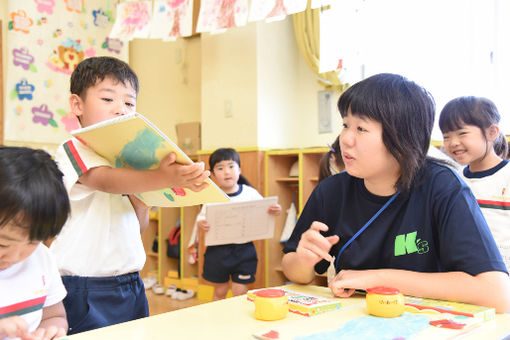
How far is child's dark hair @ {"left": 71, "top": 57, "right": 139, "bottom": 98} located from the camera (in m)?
1.28

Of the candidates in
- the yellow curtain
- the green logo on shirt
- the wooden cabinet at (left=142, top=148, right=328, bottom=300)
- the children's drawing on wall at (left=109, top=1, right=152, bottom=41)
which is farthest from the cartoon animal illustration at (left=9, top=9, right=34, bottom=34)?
the green logo on shirt

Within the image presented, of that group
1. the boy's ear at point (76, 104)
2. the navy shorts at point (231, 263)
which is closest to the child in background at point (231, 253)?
the navy shorts at point (231, 263)

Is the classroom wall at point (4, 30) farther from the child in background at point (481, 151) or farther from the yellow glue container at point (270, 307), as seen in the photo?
the yellow glue container at point (270, 307)

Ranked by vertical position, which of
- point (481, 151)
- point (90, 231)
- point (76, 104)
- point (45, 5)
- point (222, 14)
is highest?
point (45, 5)

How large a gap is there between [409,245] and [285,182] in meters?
2.73

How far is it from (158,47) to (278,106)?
1.80 m

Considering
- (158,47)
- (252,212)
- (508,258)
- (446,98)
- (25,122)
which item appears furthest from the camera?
(158,47)

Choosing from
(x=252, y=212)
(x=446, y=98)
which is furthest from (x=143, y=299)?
(x=446, y=98)

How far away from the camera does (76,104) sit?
1293mm

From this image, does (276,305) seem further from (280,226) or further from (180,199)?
(280,226)

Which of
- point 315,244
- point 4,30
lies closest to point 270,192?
point 315,244

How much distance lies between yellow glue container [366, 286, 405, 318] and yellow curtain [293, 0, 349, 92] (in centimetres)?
309

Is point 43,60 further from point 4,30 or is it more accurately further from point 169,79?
Result: point 169,79

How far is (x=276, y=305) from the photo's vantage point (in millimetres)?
861
